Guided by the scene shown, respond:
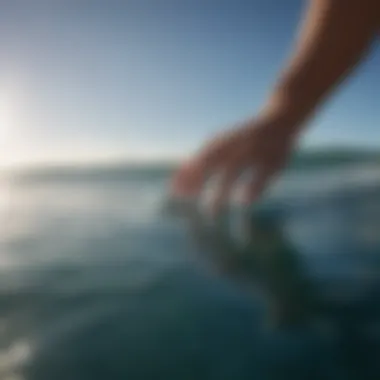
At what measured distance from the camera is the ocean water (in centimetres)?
86

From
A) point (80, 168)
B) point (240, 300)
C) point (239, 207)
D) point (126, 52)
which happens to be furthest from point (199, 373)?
point (126, 52)

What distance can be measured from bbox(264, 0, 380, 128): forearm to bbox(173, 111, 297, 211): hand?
3 cm

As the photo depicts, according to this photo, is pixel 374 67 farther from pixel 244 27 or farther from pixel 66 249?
pixel 66 249

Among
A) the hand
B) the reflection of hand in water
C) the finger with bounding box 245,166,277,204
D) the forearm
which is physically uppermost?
the forearm

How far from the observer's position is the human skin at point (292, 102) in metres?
0.91

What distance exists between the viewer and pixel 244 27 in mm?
968

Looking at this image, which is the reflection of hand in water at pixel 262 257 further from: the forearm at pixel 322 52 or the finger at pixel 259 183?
the forearm at pixel 322 52

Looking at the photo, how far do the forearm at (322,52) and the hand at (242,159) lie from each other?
0.03 metres

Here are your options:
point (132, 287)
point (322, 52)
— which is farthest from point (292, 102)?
point (132, 287)

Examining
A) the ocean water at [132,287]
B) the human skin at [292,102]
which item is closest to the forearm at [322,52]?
the human skin at [292,102]

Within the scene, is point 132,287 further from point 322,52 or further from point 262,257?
point 322,52

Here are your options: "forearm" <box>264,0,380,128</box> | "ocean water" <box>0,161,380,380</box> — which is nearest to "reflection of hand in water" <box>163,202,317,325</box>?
"ocean water" <box>0,161,380,380</box>

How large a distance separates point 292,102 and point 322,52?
81mm

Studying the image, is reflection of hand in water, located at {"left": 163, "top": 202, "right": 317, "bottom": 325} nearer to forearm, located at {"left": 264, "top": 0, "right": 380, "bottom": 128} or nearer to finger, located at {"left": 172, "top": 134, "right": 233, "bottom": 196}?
finger, located at {"left": 172, "top": 134, "right": 233, "bottom": 196}
